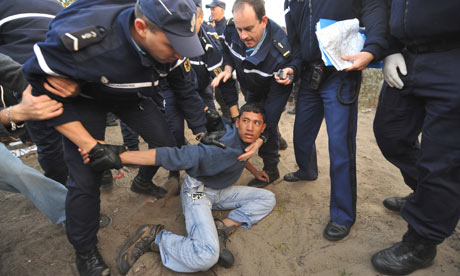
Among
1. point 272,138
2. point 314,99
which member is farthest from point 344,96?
point 272,138

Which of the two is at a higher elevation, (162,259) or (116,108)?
(116,108)

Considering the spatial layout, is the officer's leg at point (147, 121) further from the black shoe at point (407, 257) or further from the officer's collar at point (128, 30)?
the black shoe at point (407, 257)

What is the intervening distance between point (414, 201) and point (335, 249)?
669 millimetres

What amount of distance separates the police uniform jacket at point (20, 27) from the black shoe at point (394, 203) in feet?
10.8

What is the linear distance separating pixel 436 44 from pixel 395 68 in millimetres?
244

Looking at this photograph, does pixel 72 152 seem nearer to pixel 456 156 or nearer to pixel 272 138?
pixel 272 138

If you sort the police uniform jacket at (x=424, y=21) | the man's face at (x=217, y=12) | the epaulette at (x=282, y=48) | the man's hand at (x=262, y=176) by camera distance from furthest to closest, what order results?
the man's face at (x=217, y=12) < the man's hand at (x=262, y=176) < the epaulette at (x=282, y=48) < the police uniform jacket at (x=424, y=21)

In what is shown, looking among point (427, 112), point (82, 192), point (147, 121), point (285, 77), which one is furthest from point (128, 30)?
point (427, 112)

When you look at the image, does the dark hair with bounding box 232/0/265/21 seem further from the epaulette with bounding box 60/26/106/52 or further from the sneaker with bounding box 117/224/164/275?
the sneaker with bounding box 117/224/164/275

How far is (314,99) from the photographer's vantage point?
2176 mm

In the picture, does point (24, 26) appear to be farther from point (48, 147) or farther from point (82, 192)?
point (82, 192)

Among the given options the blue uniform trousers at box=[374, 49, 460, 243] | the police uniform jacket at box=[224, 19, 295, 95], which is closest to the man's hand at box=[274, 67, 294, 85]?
the police uniform jacket at box=[224, 19, 295, 95]

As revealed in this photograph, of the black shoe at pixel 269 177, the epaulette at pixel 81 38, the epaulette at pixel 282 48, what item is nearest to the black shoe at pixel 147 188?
the black shoe at pixel 269 177

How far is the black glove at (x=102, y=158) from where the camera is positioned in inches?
59.4
